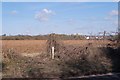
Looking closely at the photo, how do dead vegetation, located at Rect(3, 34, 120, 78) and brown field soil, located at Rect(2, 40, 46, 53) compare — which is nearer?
dead vegetation, located at Rect(3, 34, 120, 78)

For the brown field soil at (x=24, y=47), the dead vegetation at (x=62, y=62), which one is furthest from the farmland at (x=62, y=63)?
the brown field soil at (x=24, y=47)

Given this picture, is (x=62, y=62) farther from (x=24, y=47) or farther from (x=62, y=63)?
(x=24, y=47)

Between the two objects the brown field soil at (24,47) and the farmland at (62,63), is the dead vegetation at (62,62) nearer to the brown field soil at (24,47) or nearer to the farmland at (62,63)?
the farmland at (62,63)

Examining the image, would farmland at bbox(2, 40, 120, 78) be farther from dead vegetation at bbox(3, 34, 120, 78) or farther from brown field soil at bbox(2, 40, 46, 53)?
brown field soil at bbox(2, 40, 46, 53)

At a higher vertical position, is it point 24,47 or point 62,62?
point 24,47

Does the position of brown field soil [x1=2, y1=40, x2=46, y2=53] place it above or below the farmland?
above

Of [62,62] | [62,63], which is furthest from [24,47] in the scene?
[62,63]

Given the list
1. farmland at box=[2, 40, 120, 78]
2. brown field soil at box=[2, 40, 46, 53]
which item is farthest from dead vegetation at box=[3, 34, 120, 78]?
brown field soil at box=[2, 40, 46, 53]

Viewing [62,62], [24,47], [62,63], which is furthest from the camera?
[24,47]

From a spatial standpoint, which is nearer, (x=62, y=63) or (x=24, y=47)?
(x=62, y=63)

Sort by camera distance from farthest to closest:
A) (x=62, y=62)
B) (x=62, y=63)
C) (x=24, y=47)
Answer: (x=24, y=47) → (x=62, y=62) → (x=62, y=63)

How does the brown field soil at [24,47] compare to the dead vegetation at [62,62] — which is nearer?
the dead vegetation at [62,62]

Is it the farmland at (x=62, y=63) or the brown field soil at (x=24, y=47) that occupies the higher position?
the brown field soil at (x=24, y=47)

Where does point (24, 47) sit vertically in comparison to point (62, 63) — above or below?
above
